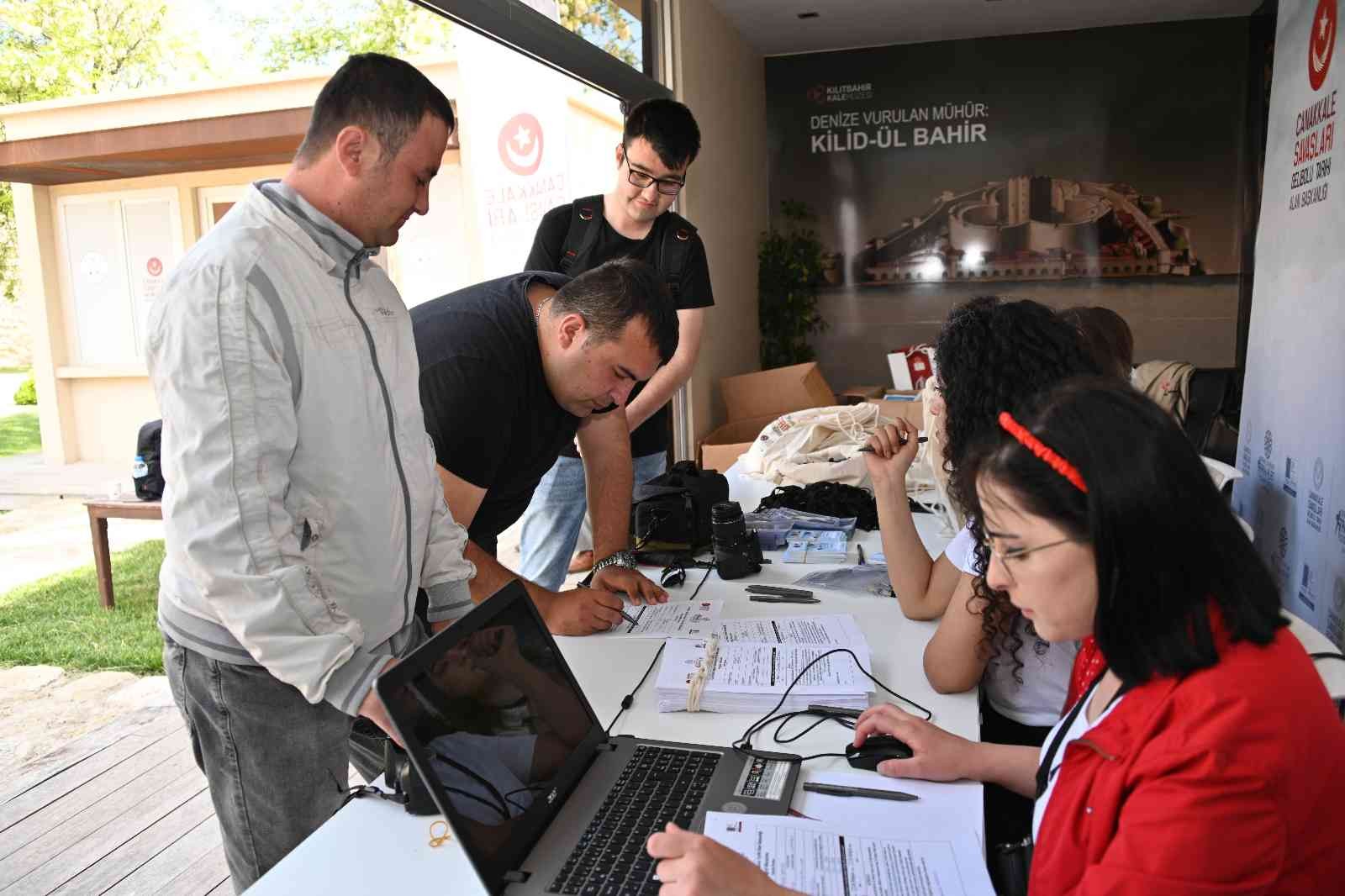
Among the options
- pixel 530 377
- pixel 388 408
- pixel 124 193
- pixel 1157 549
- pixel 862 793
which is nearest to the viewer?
pixel 1157 549

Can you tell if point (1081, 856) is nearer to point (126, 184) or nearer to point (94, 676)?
point (94, 676)

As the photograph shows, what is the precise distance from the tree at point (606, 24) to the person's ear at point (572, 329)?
6.48ft

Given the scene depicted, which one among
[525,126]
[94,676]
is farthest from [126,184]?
[94,676]

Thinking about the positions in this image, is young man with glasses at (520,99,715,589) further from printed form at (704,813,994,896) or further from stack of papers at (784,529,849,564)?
printed form at (704,813,994,896)

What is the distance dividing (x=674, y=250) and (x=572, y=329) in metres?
1.30

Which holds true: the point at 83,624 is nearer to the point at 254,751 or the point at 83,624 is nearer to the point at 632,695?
the point at 254,751

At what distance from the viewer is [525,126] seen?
15.8 ft

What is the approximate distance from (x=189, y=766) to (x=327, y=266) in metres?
2.49

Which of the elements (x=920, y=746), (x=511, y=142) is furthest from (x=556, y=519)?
(x=511, y=142)

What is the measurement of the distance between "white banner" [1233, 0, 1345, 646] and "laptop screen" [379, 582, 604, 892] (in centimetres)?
214

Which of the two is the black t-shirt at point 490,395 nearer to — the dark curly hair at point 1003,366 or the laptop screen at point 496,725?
the laptop screen at point 496,725

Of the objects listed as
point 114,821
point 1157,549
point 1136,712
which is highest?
point 1157,549

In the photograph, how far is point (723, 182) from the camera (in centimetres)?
586

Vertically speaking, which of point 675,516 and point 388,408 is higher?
point 388,408
